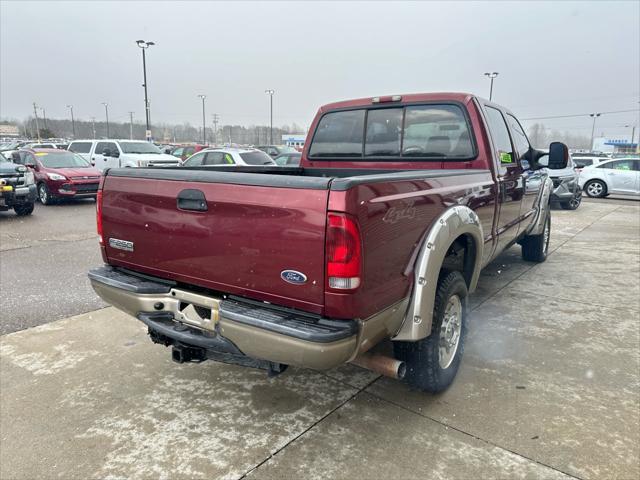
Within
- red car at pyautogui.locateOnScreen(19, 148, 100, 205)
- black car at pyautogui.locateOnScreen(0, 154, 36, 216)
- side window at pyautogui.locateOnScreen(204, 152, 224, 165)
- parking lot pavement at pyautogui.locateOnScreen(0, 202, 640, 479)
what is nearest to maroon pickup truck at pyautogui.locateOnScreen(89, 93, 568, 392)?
parking lot pavement at pyautogui.locateOnScreen(0, 202, 640, 479)

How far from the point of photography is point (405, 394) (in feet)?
10.6

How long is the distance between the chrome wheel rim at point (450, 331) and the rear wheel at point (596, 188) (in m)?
17.0

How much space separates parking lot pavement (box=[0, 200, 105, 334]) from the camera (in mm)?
4773

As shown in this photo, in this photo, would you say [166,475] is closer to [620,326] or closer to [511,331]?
[511,331]

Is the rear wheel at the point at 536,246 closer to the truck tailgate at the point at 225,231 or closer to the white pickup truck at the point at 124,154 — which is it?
the truck tailgate at the point at 225,231

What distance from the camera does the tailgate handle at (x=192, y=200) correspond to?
2508mm

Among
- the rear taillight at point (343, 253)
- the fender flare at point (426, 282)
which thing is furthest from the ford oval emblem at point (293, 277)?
the fender flare at point (426, 282)

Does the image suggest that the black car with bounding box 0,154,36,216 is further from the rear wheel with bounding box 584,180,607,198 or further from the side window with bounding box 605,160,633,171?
the side window with bounding box 605,160,633,171

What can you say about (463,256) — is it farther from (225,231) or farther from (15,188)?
(15,188)

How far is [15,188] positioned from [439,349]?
35.1 feet

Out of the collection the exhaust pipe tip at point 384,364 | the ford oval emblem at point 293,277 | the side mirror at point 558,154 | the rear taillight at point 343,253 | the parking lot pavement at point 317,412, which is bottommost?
the parking lot pavement at point 317,412

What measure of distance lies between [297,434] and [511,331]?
2.50m

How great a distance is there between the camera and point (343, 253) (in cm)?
213

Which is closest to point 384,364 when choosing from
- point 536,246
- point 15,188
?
point 536,246
